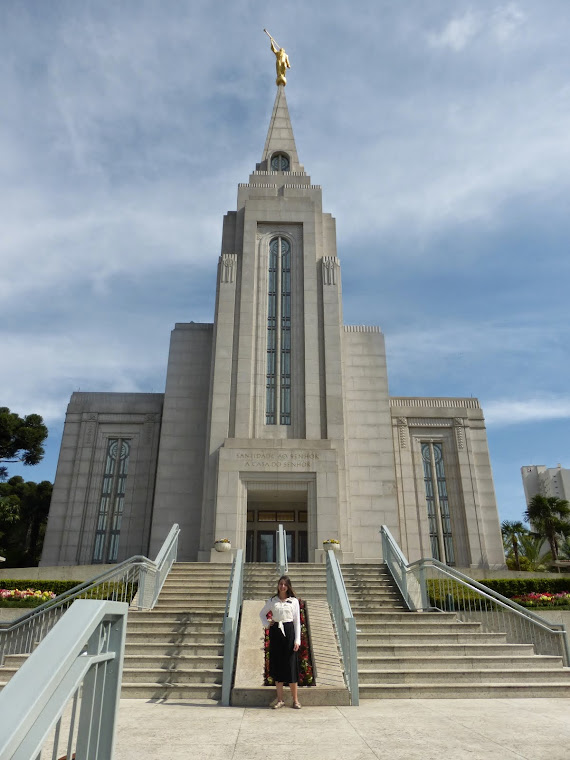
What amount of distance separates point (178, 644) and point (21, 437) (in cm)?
A: 2175

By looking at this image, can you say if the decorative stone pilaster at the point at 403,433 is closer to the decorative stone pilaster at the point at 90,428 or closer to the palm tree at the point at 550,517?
the palm tree at the point at 550,517

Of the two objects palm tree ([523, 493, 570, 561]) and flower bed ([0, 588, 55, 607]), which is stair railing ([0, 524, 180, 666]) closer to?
flower bed ([0, 588, 55, 607])

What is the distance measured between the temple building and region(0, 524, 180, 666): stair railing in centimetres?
762

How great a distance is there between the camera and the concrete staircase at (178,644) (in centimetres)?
768

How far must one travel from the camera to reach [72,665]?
2.22m

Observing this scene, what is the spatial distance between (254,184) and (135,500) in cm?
1691

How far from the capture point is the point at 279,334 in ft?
80.3

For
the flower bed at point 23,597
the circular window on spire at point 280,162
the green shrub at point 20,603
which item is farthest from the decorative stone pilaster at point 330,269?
the green shrub at point 20,603

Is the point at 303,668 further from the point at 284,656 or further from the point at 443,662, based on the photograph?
the point at 443,662

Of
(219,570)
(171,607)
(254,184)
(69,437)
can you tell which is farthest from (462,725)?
(254,184)

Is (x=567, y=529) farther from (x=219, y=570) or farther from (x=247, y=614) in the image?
(x=247, y=614)

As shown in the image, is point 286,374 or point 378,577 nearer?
point 378,577

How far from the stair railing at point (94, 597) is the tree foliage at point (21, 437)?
653 inches

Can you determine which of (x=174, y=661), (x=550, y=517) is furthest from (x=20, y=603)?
(x=550, y=517)
